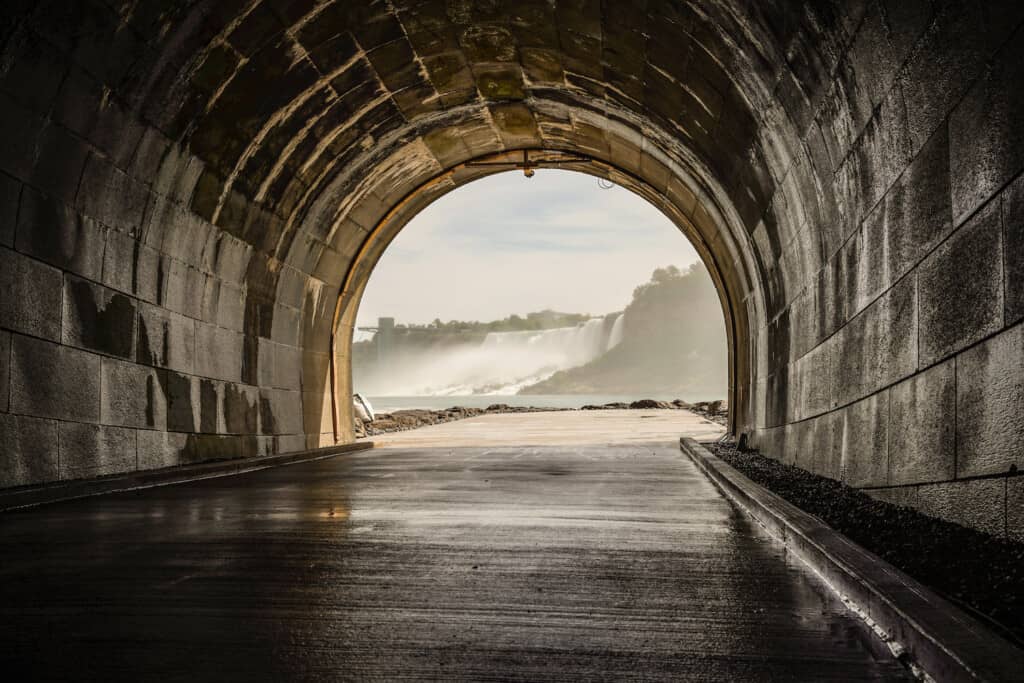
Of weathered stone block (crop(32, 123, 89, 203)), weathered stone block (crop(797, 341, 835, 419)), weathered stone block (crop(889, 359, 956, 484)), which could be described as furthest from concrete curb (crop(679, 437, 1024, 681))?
weathered stone block (crop(32, 123, 89, 203))

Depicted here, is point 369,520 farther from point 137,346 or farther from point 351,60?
point 351,60

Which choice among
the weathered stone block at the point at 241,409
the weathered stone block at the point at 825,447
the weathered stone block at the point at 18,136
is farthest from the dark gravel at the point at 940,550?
the weathered stone block at the point at 241,409

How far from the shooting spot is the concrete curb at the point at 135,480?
8.28 m

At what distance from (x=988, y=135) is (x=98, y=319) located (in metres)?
8.71

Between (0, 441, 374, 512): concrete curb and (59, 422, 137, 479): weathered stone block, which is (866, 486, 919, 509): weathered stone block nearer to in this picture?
(0, 441, 374, 512): concrete curb

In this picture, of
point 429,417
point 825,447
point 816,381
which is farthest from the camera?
point 429,417

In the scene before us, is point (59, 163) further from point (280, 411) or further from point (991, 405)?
point (991, 405)

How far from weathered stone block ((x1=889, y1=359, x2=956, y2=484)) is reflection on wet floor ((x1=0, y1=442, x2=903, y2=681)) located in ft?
3.84

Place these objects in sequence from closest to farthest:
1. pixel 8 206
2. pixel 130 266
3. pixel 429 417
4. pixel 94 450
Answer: pixel 8 206 → pixel 94 450 → pixel 130 266 → pixel 429 417

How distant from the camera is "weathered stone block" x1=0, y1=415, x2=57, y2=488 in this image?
329 inches

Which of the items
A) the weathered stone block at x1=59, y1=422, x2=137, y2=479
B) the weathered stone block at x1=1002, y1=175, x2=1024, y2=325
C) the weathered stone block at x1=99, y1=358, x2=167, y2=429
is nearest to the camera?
the weathered stone block at x1=1002, y1=175, x2=1024, y2=325

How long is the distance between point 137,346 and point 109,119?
8.93ft

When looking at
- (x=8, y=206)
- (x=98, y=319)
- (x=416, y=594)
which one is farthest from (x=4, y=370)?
(x=416, y=594)

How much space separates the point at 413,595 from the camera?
4.79m
